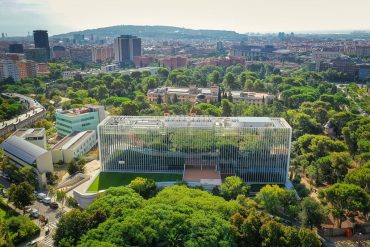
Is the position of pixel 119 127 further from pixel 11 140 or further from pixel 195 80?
pixel 195 80

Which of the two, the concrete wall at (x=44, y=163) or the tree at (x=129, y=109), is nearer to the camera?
the concrete wall at (x=44, y=163)

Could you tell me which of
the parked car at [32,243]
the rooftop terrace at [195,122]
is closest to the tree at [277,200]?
the rooftop terrace at [195,122]

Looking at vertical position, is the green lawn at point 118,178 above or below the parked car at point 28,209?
above

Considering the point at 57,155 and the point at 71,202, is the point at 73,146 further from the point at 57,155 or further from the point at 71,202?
the point at 71,202

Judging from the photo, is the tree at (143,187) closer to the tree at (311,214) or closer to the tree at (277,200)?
the tree at (277,200)

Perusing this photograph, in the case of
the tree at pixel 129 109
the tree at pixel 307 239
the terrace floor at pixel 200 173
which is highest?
the tree at pixel 129 109

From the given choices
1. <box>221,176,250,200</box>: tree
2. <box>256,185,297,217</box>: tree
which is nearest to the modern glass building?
<box>221,176,250,200</box>: tree

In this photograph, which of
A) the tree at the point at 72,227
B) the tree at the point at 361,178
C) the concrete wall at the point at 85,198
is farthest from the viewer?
the concrete wall at the point at 85,198
